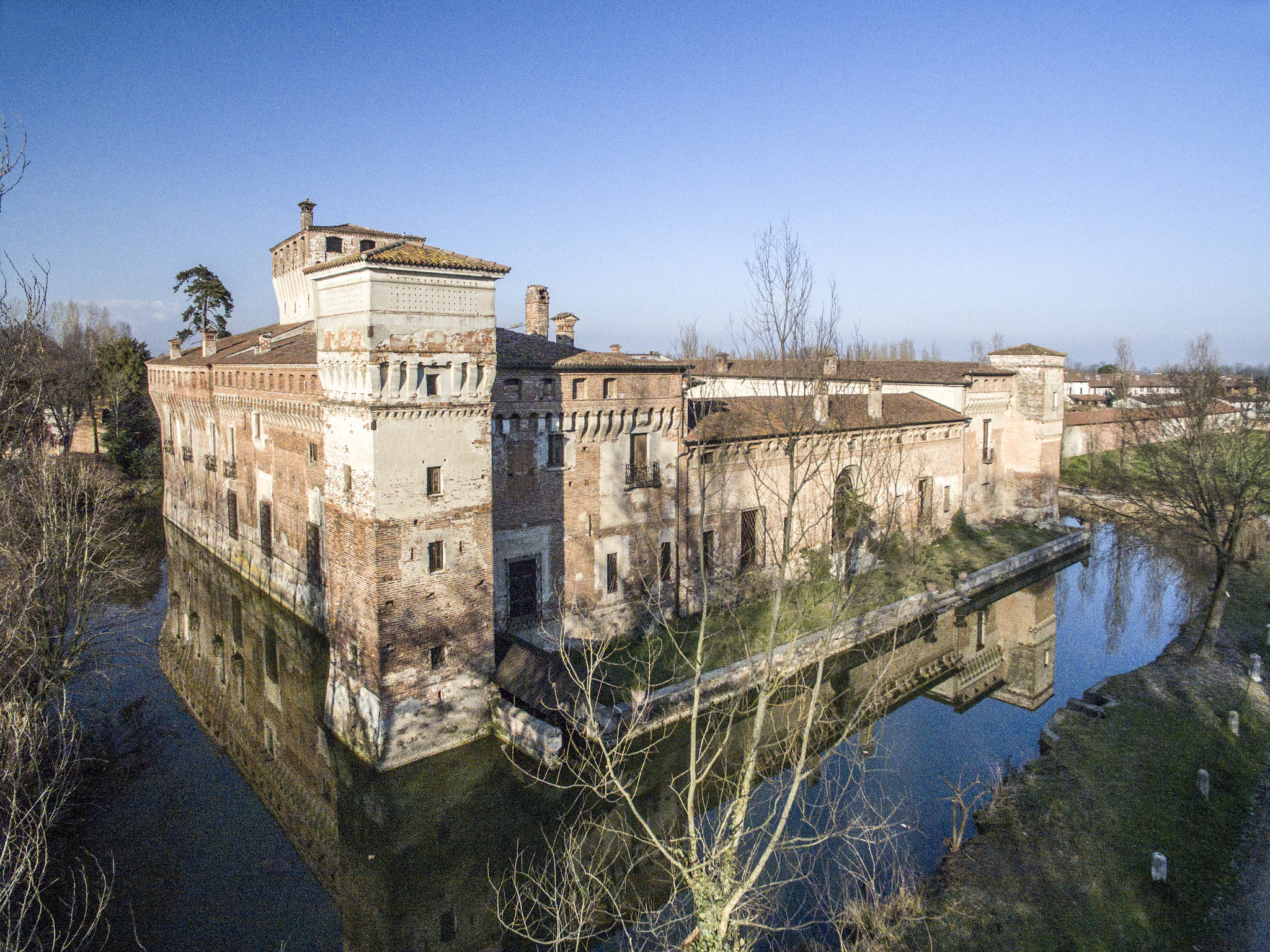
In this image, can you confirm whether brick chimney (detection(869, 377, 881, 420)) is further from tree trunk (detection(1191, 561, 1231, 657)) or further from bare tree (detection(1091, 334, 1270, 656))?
tree trunk (detection(1191, 561, 1231, 657))

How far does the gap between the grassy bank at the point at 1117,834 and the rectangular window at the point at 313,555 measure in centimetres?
1464

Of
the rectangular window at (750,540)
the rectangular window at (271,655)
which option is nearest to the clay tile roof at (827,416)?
the rectangular window at (750,540)

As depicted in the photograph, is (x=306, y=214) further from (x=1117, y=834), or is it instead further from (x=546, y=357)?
(x=1117, y=834)

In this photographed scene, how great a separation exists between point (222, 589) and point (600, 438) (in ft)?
44.1

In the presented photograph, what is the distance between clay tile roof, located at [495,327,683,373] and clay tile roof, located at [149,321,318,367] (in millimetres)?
3649

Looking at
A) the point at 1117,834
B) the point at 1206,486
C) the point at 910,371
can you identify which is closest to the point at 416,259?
the point at 1117,834

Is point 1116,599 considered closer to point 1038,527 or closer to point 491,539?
point 1038,527

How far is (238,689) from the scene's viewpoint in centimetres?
1628

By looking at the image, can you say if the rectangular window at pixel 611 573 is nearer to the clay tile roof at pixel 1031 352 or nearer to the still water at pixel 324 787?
the still water at pixel 324 787

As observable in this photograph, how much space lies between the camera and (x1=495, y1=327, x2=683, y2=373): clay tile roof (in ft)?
49.5

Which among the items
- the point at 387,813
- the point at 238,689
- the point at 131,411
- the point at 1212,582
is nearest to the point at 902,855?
the point at 387,813

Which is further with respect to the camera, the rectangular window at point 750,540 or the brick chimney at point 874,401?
the brick chimney at point 874,401

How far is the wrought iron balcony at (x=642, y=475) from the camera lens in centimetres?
1709

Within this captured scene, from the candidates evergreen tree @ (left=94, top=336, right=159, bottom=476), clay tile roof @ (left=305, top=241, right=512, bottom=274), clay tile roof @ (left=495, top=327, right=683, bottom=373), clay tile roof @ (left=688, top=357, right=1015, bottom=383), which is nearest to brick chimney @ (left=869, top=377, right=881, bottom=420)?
clay tile roof @ (left=688, top=357, right=1015, bottom=383)
